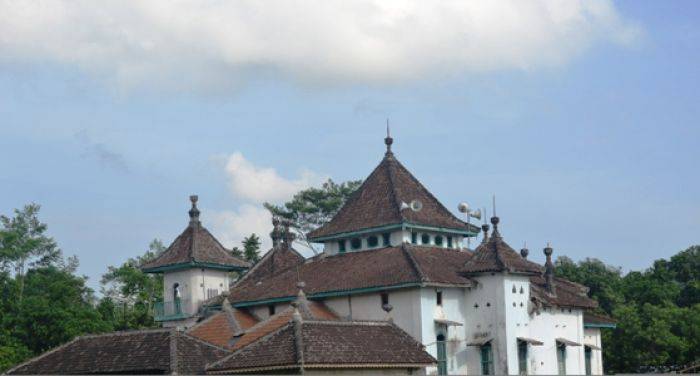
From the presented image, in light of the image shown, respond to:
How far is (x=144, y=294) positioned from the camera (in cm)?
7631

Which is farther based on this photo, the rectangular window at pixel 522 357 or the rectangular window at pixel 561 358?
the rectangular window at pixel 561 358

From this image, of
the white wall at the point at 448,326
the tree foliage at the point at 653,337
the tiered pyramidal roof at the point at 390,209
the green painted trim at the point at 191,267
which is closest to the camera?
the white wall at the point at 448,326

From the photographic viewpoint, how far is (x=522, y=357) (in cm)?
4594

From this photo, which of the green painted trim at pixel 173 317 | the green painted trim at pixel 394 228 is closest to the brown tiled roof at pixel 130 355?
the green painted trim at pixel 173 317

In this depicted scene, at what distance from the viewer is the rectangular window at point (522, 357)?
149 feet

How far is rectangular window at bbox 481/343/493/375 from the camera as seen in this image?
45094mm

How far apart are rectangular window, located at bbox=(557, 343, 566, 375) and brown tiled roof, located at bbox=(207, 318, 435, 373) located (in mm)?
11225

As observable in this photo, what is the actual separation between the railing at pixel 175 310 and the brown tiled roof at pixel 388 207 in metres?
6.21

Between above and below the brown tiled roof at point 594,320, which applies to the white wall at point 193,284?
above

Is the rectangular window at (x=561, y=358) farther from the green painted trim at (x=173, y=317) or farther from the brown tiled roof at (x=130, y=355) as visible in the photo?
the green painted trim at (x=173, y=317)

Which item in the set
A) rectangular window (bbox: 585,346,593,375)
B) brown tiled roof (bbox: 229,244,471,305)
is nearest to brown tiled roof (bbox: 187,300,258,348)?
brown tiled roof (bbox: 229,244,471,305)

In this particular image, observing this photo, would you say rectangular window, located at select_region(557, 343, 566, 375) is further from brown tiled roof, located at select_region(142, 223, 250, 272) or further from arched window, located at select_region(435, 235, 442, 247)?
brown tiled roof, located at select_region(142, 223, 250, 272)

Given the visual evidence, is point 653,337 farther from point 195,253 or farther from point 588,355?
point 195,253

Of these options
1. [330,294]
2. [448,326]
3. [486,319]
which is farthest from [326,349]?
[486,319]
